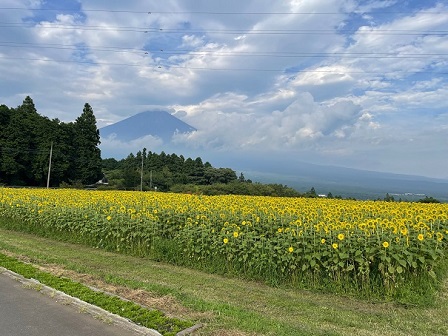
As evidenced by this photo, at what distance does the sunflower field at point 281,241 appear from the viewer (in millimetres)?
6016

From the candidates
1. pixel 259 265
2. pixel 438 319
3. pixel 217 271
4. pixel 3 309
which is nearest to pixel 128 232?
pixel 217 271

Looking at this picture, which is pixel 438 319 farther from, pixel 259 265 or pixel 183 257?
pixel 183 257

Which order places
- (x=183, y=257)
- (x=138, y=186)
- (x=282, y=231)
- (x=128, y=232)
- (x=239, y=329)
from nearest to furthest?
(x=239, y=329) < (x=282, y=231) < (x=183, y=257) < (x=128, y=232) < (x=138, y=186)

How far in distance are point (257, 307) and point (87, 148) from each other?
59.5 m

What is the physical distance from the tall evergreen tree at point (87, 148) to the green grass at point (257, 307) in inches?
2107

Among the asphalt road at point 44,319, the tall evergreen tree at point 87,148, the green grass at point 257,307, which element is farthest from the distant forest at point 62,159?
the asphalt road at point 44,319

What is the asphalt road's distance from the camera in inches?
161

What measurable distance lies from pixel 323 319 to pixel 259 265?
2212 mm

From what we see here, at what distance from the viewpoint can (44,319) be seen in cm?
444

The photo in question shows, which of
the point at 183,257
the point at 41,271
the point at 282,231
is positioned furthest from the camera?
the point at 183,257

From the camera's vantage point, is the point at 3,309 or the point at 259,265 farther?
the point at 259,265

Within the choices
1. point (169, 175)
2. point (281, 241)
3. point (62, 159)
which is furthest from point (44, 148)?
point (281, 241)

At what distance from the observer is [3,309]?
4789mm

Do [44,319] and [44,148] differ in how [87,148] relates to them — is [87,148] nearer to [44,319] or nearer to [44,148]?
[44,148]
